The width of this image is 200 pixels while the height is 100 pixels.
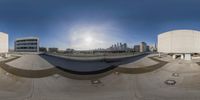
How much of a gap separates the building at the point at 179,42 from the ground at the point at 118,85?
0.32m

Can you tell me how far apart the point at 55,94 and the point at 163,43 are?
163 cm

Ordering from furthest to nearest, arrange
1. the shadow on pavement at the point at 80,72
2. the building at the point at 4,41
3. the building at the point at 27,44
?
the shadow on pavement at the point at 80,72 → the building at the point at 4,41 → the building at the point at 27,44

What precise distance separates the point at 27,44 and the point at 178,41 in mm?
1958

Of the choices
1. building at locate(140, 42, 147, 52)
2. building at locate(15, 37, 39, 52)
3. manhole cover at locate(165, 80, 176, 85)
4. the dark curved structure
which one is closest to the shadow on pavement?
the dark curved structure

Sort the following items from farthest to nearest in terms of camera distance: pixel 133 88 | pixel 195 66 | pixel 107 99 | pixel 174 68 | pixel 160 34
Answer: pixel 195 66 < pixel 174 68 < pixel 133 88 < pixel 160 34 < pixel 107 99

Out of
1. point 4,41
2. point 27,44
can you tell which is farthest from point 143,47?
point 4,41

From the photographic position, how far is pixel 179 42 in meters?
2.04

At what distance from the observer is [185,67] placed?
103 inches

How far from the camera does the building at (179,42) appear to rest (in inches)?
76.6

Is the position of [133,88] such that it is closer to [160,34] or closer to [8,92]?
[160,34]

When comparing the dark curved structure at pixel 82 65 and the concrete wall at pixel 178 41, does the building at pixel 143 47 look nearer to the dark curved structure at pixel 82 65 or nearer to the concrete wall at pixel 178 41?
the concrete wall at pixel 178 41

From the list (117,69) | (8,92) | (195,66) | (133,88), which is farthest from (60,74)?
(195,66)

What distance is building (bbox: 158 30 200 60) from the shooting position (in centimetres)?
195

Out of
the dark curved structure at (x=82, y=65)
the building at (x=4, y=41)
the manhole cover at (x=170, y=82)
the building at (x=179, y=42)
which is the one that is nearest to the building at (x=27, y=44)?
the building at (x=4, y=41)
